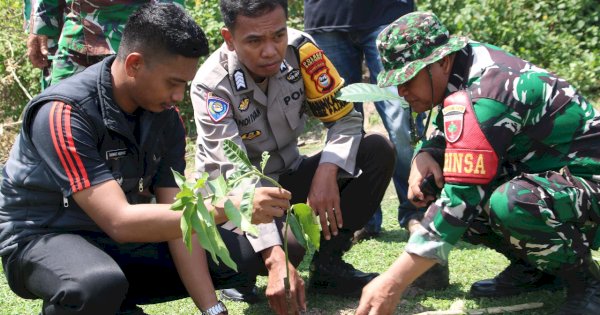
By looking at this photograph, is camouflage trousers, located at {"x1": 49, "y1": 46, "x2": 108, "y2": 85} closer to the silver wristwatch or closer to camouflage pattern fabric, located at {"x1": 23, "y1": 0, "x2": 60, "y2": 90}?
camouflage pattern fabric, located at {"x1": 23, "y1": 0, "x2": 60, "y2": 90}

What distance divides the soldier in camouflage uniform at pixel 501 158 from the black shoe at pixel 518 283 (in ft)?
0.76

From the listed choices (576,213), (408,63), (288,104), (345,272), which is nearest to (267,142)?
(288,104)

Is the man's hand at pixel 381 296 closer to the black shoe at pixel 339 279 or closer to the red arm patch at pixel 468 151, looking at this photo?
the red arm patch at pixel 468 151

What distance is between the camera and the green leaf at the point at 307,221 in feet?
9.96

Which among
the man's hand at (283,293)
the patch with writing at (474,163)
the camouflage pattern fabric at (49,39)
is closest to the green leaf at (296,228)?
the man's hand at (283,293)

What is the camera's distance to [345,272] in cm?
389

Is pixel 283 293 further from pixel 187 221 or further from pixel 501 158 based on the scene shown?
pixel 501 158

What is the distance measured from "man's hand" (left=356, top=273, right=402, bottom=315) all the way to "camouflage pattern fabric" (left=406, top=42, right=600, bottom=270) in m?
0.15

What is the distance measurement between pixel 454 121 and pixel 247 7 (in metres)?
1.14

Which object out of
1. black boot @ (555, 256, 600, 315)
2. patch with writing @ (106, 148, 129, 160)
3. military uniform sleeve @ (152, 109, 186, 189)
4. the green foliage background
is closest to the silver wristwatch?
military uniform sleeve @ (152, 109, 186, 189)

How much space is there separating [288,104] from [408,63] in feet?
2.82

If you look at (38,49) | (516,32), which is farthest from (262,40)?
(516,32)

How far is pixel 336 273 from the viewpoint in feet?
12.7

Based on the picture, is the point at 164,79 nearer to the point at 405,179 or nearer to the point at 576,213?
the point at 576,213
